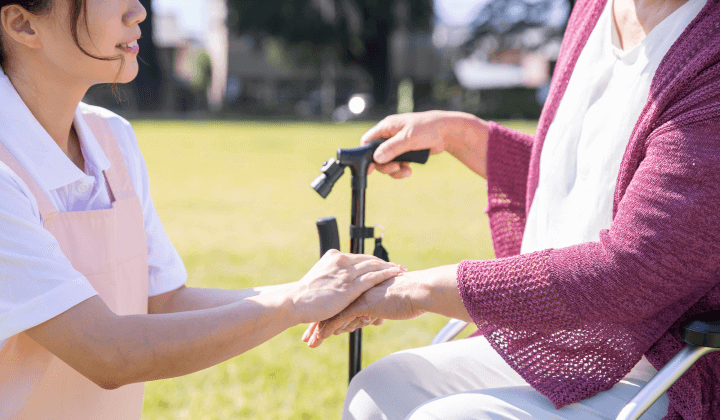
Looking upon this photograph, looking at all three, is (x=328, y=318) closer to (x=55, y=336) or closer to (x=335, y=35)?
(x=55, y=336)

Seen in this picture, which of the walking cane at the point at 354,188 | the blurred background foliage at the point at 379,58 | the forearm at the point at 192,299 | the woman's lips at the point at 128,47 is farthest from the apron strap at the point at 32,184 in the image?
the blurred background foliage at the point at 379,58

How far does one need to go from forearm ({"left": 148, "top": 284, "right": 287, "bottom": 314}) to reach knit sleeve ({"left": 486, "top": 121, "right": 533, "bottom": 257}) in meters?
0.84

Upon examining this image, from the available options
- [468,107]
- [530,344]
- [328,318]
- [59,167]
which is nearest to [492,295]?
[530,344]

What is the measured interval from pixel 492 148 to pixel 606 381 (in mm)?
950

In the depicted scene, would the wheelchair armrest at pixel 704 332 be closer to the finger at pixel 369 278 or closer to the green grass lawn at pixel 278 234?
the finger at pixel 369 278

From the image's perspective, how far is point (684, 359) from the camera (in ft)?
4.35

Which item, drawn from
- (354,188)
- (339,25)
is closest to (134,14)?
(354,188)

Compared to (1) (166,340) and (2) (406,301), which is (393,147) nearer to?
(2) (406,301)

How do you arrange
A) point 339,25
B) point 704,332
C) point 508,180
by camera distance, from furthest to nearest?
point 339,25
point 508,180
point 704,332

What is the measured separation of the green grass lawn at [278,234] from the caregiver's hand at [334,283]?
5.28 feet

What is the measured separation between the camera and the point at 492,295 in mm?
1495

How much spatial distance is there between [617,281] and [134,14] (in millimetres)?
1340

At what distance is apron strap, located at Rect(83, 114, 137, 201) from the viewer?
1.75 m

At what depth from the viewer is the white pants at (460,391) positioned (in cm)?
145
